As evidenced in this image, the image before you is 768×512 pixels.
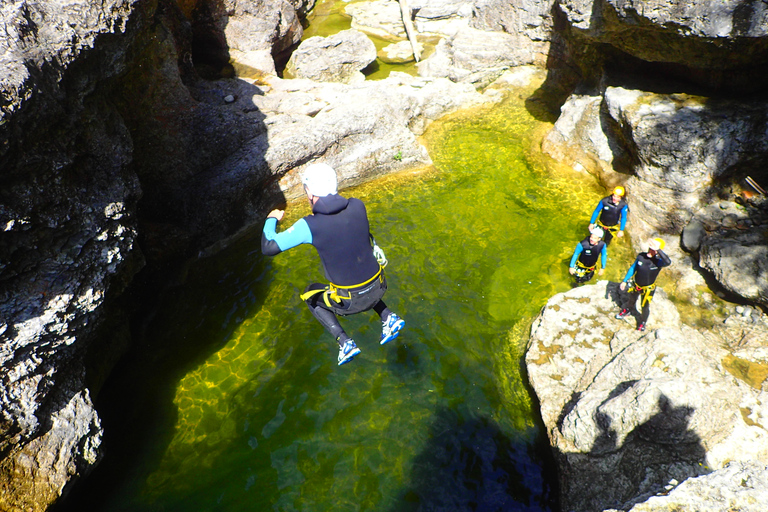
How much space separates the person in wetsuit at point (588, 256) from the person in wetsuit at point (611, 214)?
2.75 ft

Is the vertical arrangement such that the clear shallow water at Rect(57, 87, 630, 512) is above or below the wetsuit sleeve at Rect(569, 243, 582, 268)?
below

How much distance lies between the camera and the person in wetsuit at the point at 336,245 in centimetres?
477

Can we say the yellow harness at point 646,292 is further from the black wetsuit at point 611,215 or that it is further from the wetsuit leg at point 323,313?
the wetsuit leg at point 323,313

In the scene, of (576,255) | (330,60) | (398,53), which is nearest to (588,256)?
(576,255)

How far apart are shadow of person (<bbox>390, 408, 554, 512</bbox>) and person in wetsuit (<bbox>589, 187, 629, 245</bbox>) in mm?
4786

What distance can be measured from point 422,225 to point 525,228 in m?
2.38

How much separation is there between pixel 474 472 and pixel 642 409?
2364 mm

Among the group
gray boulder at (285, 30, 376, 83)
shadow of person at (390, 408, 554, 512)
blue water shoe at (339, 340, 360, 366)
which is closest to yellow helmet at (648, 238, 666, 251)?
shadow of person at (390, 408, 554, 512)

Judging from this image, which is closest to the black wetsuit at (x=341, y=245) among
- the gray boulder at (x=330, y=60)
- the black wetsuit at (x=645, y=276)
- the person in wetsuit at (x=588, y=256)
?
the person in wetsuit at (x=588, y=256)

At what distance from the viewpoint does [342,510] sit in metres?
5.68

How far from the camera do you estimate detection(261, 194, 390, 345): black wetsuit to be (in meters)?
4.81

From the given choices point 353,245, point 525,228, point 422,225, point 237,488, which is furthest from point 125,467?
point 525,228

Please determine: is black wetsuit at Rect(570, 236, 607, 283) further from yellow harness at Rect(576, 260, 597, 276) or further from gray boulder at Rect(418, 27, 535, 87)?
gray boulder at Rect(418, 27, 535, 87)

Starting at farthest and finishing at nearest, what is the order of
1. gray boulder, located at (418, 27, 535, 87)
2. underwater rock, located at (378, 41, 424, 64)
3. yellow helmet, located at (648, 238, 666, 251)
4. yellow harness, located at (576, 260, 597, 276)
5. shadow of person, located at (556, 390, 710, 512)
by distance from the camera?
underwater rock, located at (378, 41, 424, 64) < gray boulder, located at (418, 27, 535, 87) < yellow harness, located at (576, 260, 597, 276) < yellow helmet, located at (648, 238, 666, 251) < shadow of person, located at (556, 390, 710, 512)
